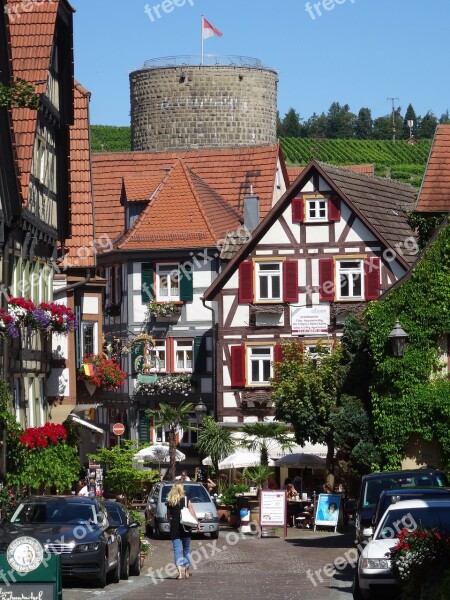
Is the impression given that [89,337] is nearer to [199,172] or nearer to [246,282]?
[246,282]

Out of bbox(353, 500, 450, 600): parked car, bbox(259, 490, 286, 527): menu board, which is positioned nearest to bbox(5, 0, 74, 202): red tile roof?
bbox(259, 490, 286, 527): menu board

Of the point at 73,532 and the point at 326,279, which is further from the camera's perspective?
the point at 326,279

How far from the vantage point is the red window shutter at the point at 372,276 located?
49.8 metres

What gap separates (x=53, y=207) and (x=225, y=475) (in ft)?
59.9

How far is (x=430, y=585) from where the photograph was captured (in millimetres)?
14727

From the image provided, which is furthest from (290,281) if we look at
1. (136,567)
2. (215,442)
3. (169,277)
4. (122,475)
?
(136,567)

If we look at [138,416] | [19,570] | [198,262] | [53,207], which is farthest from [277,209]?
[19,570]

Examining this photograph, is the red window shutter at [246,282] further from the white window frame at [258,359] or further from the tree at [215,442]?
the tree at [215,442]

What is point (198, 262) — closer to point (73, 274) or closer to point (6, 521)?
point (73, 274)

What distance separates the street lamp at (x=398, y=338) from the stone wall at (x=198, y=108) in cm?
5728

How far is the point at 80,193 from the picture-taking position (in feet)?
124

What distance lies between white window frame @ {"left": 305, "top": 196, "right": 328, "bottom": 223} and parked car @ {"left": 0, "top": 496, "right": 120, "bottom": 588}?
27.0 metres

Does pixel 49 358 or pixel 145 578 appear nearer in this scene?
pixel 145 578

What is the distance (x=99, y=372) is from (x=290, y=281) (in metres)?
14.8
